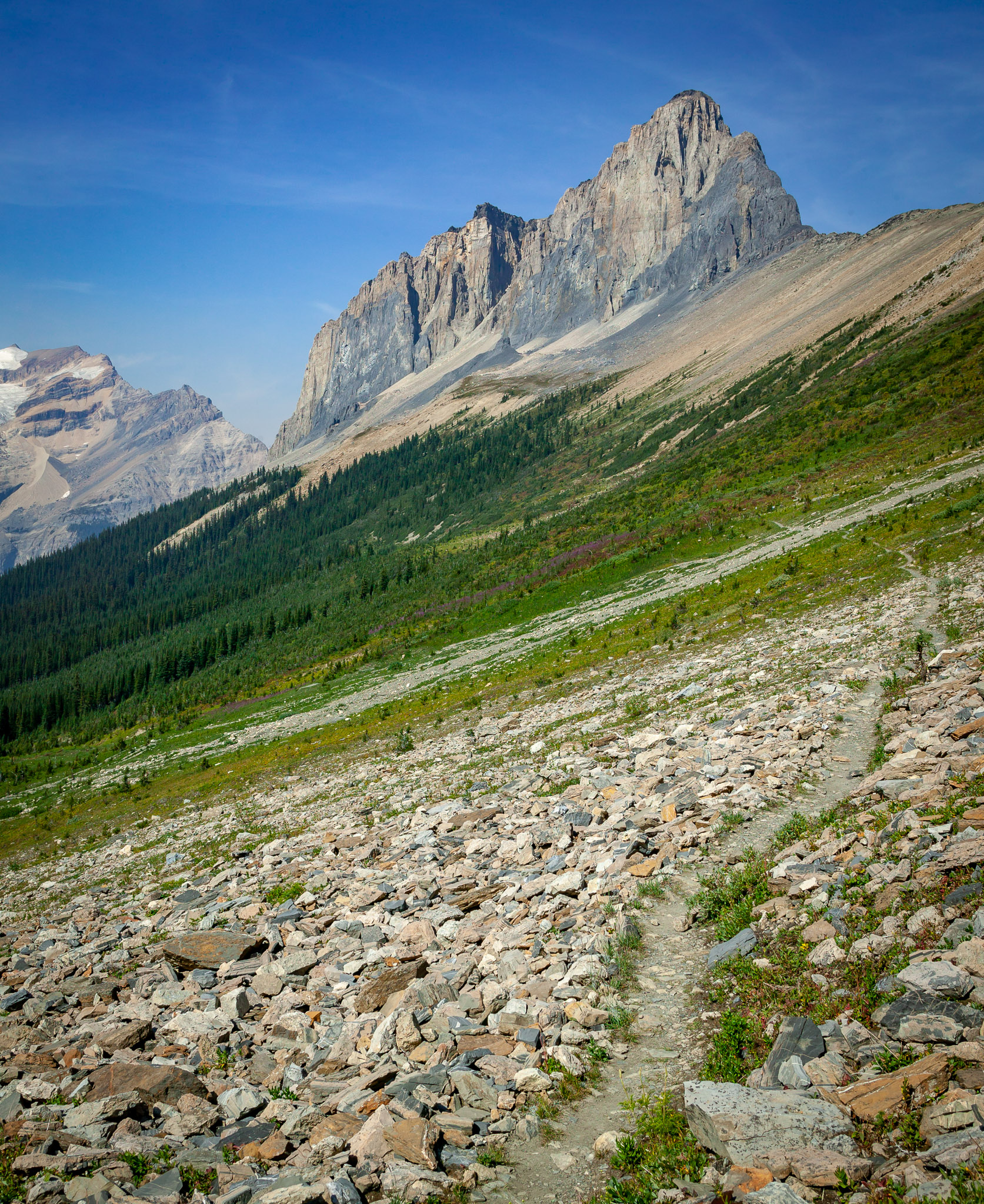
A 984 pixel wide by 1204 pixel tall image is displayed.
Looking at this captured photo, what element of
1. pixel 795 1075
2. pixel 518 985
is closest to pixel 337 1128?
pixel 518 985

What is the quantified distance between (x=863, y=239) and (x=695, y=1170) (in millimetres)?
221162

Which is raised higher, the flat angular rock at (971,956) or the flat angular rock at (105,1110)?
A: the flat angular rock at (971,956)

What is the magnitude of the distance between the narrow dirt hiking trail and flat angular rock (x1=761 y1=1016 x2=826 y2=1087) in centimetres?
83

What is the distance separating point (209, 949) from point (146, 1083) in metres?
3.88

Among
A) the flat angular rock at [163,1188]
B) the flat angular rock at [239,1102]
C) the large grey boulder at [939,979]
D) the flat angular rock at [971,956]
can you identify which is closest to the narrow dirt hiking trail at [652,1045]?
the large grey boulder at [939,979]

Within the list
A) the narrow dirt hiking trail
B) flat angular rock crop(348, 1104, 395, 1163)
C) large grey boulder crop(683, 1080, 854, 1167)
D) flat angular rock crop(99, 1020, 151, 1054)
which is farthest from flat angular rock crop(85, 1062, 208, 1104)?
large grey boulder crop(683, 1080, 854, 1167)

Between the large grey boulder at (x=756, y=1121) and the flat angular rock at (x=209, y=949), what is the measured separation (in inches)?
332

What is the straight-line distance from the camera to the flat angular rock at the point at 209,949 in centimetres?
1122

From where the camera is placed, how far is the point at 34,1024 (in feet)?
33.9

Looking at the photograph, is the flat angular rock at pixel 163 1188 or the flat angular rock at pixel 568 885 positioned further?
the flat angular rock at pixel 568 885

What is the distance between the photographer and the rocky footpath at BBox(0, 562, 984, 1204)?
5.68 metres

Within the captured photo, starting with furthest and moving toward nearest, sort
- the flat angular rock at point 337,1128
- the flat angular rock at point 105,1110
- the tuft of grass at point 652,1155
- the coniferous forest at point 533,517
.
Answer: the coniferous forest at point 533,517, the flat angular rock at point 105,1110, the flat angular rock at point 337,1128, the tuft of grass at point 652,1155

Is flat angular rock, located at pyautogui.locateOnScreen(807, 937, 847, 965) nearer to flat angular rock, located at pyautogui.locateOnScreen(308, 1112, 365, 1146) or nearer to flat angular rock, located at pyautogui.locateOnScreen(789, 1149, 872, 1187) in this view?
flat angular rock, located at pyautogui.locateOnScreen(789, 1149, 872, 1187)

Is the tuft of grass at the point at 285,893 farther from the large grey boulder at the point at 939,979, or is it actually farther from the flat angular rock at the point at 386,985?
the large grey boulder at the point at 939,979
